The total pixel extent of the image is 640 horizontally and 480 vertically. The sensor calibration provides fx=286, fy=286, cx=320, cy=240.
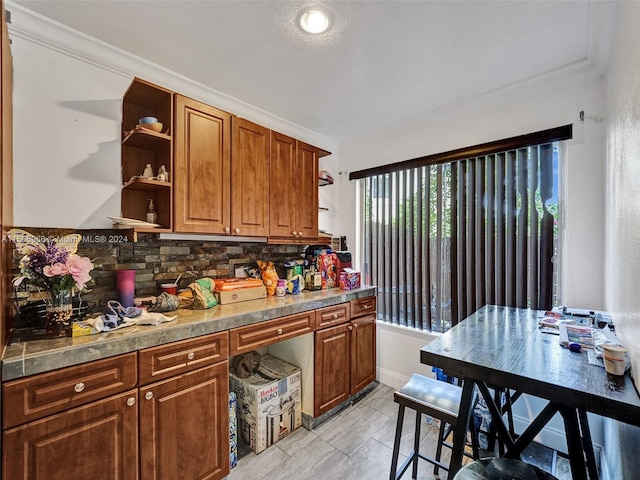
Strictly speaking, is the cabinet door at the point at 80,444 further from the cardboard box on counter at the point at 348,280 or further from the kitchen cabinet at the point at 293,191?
the cardboard box on counter at the point at 348,280

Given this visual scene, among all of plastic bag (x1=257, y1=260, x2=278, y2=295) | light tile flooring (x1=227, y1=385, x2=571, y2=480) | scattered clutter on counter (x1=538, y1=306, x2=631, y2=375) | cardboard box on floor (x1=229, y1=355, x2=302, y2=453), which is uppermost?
plastic bag (x1=257, y1=260, x2=278, y2=295)

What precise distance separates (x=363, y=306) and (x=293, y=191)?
1.23m

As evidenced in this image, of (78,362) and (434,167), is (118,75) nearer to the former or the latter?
(78,362)

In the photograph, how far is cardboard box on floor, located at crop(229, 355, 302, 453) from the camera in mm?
1994

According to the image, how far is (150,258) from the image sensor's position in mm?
1964

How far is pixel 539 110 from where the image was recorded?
2139 millimetres

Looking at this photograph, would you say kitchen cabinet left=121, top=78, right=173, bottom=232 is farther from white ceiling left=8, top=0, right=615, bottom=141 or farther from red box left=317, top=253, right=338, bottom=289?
red box left=317, top=253, right=338, bottom=289

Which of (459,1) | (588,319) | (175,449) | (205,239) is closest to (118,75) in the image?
(205,239)

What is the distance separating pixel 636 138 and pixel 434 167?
69.2 inches

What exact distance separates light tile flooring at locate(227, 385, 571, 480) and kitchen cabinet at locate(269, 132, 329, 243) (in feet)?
4.99

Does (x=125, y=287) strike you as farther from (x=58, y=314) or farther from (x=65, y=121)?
(x=65, y=121)

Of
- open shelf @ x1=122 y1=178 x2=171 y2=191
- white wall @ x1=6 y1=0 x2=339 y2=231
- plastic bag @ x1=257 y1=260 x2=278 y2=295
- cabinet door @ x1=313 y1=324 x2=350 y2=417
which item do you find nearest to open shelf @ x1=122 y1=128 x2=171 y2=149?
white wall @ x1=6 y1=0 x2=339 y2=231

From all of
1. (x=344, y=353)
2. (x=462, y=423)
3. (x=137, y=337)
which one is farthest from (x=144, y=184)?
(x=462, y=423)

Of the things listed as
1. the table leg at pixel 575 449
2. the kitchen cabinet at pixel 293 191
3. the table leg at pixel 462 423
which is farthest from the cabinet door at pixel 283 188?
the table leg at pixel 575 449
